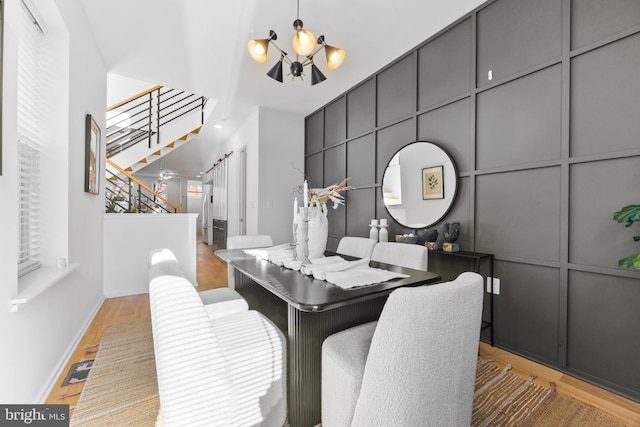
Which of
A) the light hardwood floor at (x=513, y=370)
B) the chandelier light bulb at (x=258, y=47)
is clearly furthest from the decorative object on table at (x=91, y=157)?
the chandelier light bulb at (x=258, y=47)

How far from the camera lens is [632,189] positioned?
1.59m

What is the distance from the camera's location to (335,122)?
417 centimetres

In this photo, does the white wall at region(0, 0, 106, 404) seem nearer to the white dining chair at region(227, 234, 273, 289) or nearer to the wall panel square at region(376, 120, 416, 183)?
the white dining chair at region(227, 234, 273, 289)

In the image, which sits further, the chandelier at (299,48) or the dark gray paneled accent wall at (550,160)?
the chandelier at (299,48)

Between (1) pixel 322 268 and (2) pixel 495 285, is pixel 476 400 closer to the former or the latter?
(2) pixel 495 285

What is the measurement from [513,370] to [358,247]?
1.34 m

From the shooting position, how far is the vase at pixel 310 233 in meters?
1.70

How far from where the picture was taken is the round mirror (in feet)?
8.46

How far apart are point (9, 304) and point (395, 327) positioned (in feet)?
5.39

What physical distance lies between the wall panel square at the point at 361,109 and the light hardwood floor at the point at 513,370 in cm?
270

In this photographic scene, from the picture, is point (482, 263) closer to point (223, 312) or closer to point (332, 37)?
point (223, 312)

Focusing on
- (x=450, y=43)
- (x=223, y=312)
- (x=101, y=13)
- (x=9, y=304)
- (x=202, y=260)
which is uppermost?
(x=101, y=13)

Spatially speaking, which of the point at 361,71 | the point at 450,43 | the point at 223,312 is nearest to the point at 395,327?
the point at 223,312

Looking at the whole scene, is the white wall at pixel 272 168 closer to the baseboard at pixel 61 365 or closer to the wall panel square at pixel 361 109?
the wall panel square at pixel 361 109
